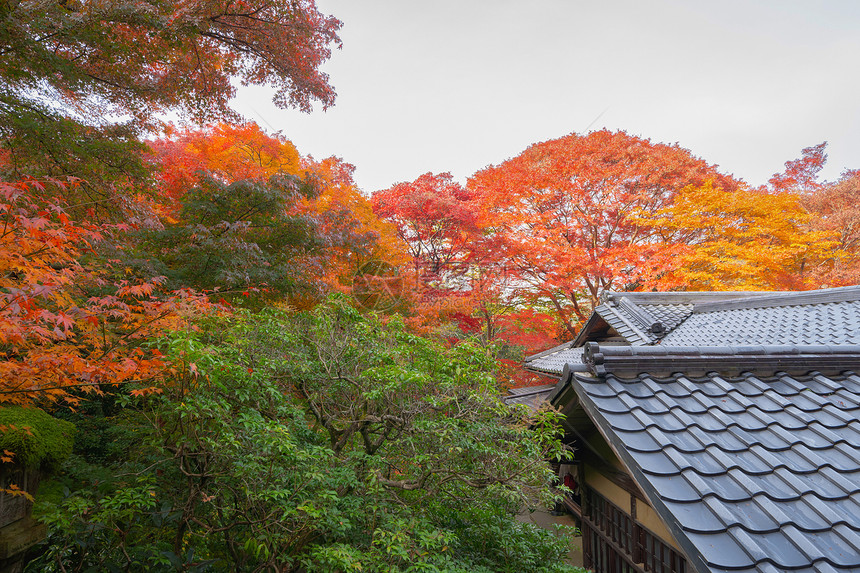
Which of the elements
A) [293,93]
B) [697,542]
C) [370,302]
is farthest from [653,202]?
[697,542]

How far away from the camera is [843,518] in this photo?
84.0 inches

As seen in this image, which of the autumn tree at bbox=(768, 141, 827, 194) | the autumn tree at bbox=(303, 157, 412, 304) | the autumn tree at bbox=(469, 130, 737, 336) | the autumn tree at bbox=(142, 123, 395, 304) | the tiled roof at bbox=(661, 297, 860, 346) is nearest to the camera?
the tiled roof at bbox=(661, 297, 860, 346)

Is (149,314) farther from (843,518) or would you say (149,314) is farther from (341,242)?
(843,518)

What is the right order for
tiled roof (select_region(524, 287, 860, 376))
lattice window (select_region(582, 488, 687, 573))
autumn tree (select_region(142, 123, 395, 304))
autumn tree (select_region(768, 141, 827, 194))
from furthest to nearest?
autumn tree (select_region(768, 141, 827, 194))
autumn tree (select_region(142, 123, 395, 304))
tiled roof (select_region(524, 287, 860, 376))
lattice window (select_region(582, 488, 687, 573))

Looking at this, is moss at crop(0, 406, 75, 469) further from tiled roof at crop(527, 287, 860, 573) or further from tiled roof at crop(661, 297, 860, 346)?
tiled roof at crop(661, 297, 860, 346)

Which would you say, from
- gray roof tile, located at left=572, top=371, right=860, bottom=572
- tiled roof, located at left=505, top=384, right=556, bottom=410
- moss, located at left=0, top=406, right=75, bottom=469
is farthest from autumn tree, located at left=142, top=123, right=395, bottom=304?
gray roof tile, located at left=572, top=371, right=860, bottom=572

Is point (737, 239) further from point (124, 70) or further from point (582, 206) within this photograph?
point (124, 70)

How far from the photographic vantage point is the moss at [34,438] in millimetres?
4680

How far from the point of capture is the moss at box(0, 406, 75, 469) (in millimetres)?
4680

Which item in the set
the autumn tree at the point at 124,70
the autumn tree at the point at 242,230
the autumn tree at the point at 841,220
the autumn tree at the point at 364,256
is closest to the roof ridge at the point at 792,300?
the autumn tree at the point at 364,256

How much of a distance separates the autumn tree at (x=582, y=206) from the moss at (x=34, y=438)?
13.9 m

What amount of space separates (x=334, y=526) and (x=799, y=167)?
33782 mm

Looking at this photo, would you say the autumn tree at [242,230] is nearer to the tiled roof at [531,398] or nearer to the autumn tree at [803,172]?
the tiled roof at [531,398]

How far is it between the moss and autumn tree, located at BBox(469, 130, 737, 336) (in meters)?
13.9
